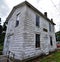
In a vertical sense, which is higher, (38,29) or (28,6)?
(28,6)

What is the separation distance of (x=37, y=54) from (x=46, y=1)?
634 cm

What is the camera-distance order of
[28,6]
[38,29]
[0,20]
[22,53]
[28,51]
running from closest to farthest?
[22,53], [28,51], [28,6], [38,29], [0,20]

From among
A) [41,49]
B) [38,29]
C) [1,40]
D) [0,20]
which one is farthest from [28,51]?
[0,20]

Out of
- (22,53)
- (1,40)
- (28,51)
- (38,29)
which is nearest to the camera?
(22,53)

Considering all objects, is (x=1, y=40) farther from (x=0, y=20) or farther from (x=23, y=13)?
(x=23, y=13)

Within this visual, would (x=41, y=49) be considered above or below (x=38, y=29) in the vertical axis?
below

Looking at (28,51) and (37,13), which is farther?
(37,13)


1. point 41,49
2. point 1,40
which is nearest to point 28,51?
point 41,49

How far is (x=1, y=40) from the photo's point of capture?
2838 cm

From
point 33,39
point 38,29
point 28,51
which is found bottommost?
point 28,51

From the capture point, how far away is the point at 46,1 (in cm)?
839

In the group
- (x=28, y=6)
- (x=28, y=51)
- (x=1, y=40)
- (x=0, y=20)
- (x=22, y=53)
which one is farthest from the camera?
(x=0, y=20)

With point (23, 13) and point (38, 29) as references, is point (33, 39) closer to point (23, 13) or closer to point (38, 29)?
point (38, 29)

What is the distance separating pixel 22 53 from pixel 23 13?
14.6ft
